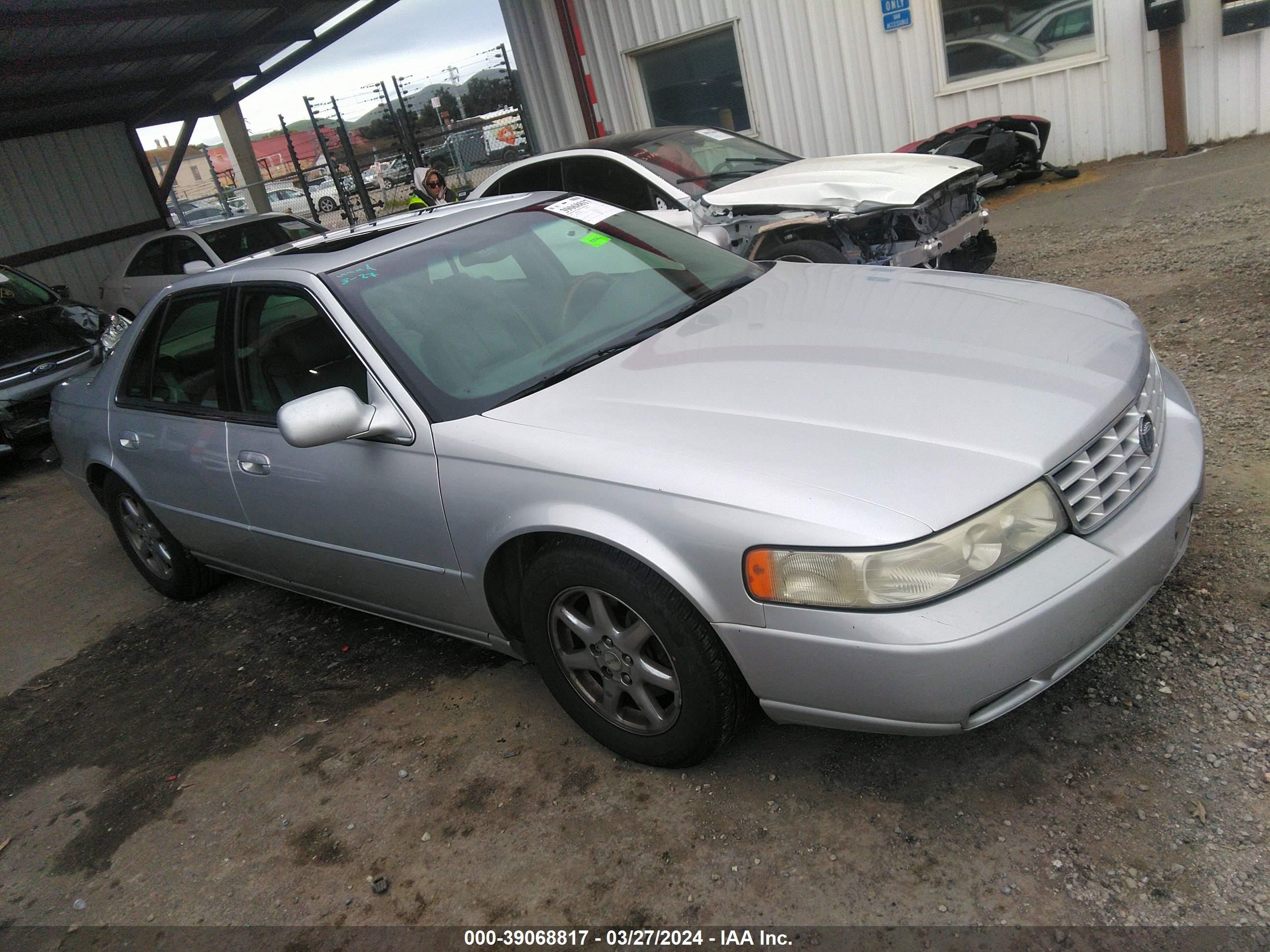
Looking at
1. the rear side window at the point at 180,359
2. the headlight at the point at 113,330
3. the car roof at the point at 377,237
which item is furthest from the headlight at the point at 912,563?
the headlight at the point at 113,330

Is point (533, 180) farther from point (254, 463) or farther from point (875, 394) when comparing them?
point (875, 394)

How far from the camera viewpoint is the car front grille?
224cm

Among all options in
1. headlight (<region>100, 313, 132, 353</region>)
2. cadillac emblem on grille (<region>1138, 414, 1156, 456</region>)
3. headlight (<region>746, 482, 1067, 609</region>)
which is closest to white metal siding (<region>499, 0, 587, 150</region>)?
headlight (<region>100, 313, 132, 353</region>)

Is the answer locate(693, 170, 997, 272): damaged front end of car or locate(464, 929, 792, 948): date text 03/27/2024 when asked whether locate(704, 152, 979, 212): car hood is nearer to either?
locate(693, 170, 997, 272): damaged front end of car

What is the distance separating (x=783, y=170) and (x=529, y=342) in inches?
165

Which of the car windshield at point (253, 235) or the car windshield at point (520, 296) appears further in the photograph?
the car windshield at point (253, 235)

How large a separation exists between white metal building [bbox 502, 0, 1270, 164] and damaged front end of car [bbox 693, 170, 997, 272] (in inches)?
162

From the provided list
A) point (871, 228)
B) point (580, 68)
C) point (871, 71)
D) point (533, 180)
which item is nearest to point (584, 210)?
point (871, 228)

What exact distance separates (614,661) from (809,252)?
385 cm

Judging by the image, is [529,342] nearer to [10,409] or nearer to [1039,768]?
[1039,768]

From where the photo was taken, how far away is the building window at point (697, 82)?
448 inches

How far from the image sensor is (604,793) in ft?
8.93

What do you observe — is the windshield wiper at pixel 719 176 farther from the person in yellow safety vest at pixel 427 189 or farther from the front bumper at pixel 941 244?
the person in yellow safety vest at pixel 427 189

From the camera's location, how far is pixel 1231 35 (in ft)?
27.8
